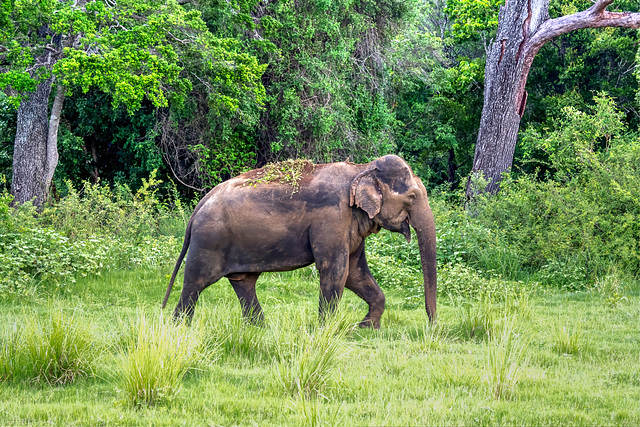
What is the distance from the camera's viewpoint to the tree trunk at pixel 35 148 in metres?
16.2

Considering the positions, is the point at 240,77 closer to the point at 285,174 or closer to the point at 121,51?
the point at 121,51

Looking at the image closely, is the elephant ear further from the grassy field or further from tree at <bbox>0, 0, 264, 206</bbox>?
tree at <bbox>0, 0, 264, 206</bbox>

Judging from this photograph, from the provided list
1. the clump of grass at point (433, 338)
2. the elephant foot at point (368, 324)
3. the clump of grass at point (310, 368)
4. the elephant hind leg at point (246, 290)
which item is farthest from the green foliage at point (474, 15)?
the clump of grass at point (310, 368)

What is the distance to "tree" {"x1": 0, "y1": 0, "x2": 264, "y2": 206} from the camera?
43.8 feet

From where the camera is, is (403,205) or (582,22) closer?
(403,205)

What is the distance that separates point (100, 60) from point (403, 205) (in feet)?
26.0

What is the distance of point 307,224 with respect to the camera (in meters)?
7.84

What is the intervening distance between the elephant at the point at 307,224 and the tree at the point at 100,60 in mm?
6593

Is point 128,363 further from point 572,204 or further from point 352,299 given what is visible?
point 572,204

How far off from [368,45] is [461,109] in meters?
7.93

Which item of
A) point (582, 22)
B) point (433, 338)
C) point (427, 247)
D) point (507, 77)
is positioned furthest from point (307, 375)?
point (582, 22)

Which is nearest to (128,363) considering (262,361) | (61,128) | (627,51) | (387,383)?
(262,361)

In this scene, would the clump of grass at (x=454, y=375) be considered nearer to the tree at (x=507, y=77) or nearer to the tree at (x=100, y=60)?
the tree at (x=100, y=60)

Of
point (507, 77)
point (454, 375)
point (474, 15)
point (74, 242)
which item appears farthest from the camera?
point (474, 15)
